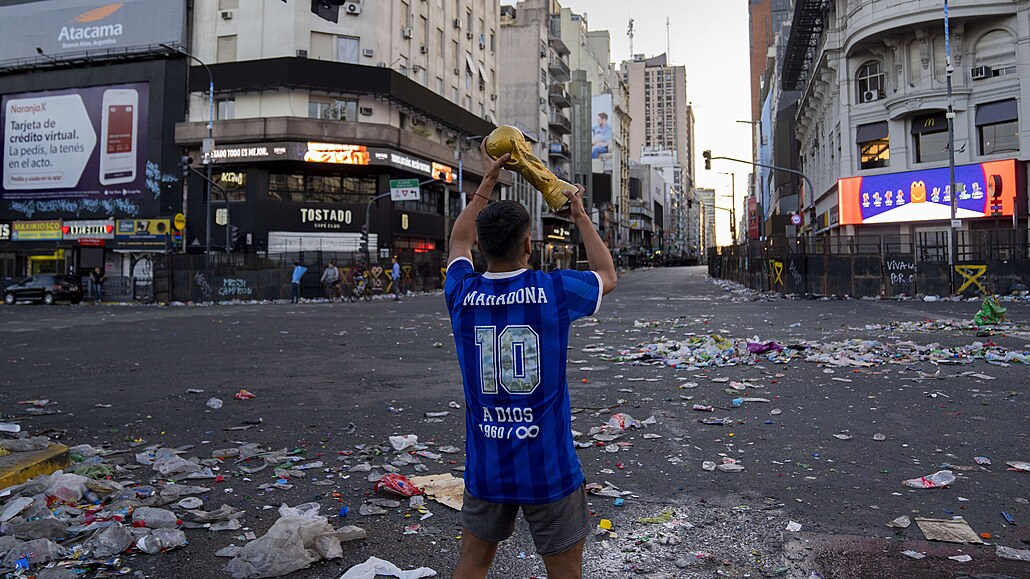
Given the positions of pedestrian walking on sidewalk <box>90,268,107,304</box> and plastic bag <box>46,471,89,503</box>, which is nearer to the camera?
plastic bag <box>46,471,89,503</box>

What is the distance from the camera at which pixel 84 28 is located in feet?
149

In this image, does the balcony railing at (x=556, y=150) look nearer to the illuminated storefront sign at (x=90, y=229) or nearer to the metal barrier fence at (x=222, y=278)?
the illuminated storefront sign at (x=90, y=229)

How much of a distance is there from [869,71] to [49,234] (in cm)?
5005

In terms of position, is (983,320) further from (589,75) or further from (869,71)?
(589,75)

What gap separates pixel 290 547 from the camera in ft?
10.6

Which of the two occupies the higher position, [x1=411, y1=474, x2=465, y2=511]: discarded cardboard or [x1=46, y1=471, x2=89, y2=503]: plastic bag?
[x1=46, y1=471, x2=89, y2=503]: plastic bag

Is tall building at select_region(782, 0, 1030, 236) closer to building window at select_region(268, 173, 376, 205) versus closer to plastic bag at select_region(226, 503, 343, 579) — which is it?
plastic bag at select_region(226, 503, 343, 579)

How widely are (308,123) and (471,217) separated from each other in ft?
130

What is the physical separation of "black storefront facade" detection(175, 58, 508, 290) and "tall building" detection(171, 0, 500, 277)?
6 cm

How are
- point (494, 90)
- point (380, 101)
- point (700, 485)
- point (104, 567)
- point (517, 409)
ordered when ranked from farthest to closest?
point (494, 90), point (380, 101), point (700, 485), point (104, 567), point (517, 409)

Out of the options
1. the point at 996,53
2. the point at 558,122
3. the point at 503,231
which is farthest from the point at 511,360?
the point at 558,122

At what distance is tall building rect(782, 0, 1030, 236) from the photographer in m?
29.4

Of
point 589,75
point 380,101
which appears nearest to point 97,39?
point 380,101

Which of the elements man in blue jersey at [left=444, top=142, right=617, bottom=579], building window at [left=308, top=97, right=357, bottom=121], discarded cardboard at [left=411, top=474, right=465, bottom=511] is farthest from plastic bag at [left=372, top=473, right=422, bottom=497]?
building window at [left=308, top=97, right=357, bottom=121]
